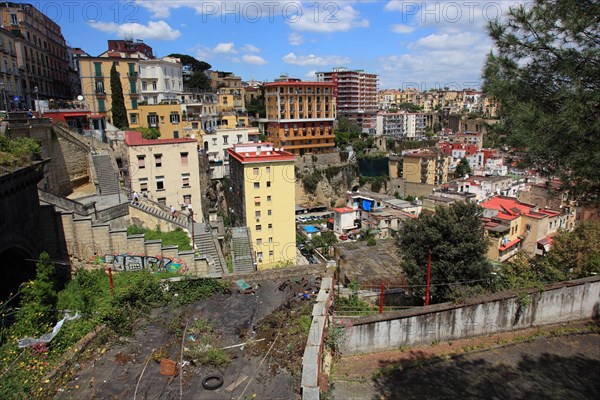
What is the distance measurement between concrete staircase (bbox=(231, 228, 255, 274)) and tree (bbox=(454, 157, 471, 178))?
50.6 meters

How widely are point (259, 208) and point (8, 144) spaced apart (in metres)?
18.5

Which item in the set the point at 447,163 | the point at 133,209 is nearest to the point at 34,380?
the point at 133,209

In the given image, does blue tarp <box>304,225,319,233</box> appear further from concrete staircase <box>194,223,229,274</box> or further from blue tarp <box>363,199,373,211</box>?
concrete staircase <box>194,223,229,274</box>

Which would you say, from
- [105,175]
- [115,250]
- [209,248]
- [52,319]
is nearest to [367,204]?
[105,175]

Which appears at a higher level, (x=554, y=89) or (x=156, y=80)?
(x=156, y=80)

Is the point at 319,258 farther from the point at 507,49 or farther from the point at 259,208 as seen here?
the point at 507,49

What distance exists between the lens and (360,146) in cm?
6581

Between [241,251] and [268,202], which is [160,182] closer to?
[241,251]

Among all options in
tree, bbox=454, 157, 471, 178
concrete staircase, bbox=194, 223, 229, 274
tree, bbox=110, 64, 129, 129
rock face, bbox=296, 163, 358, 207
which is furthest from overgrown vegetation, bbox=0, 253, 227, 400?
tree, bbox=454, 157, 471, 178

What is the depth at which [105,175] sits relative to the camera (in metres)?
23.0

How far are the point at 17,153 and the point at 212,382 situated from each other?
1061 centimetres

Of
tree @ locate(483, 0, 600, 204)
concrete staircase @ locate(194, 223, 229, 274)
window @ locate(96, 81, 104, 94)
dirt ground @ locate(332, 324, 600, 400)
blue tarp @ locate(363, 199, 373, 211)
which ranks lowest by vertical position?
blue tarp @ locate(363, 199, 373, 211)

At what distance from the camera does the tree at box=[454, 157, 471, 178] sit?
64.8m

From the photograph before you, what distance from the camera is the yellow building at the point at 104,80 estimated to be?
36531 mm
